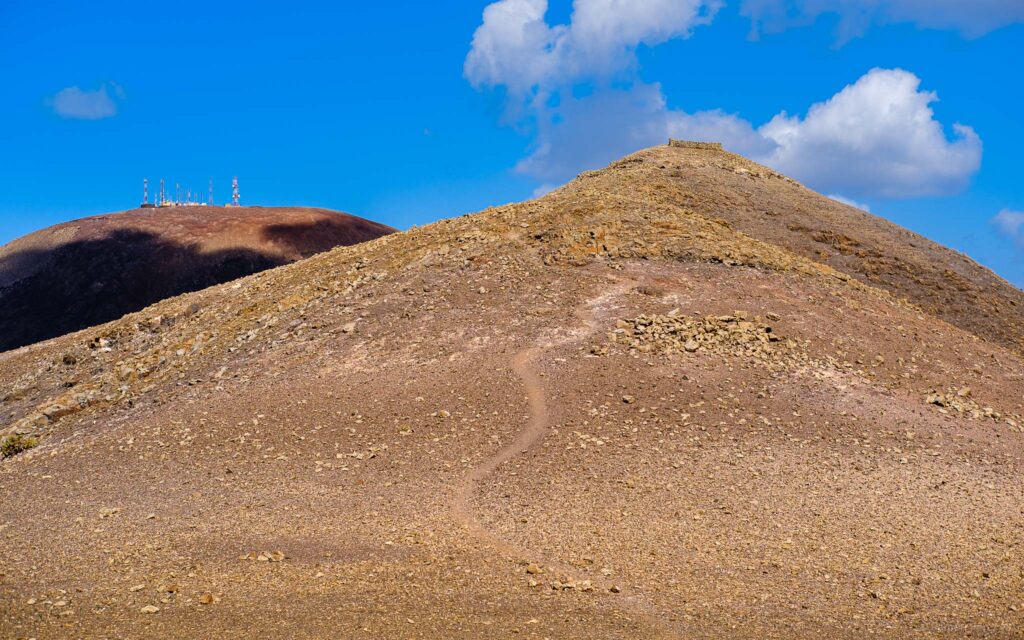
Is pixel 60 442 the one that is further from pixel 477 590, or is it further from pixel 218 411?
pixel 477 590

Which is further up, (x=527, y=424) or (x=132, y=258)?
(x=132, y=258)

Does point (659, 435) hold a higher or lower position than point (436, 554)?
higher

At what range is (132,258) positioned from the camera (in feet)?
163

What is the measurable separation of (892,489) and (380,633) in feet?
27.0

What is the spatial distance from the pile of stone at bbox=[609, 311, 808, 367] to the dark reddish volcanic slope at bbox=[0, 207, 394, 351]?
36.4 meters

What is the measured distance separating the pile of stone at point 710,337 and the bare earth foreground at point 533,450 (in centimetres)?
6

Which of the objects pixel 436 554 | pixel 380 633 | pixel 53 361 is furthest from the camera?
pixel 53 361

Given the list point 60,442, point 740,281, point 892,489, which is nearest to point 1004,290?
point 740,281

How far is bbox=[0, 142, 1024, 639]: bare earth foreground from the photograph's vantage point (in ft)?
29.2

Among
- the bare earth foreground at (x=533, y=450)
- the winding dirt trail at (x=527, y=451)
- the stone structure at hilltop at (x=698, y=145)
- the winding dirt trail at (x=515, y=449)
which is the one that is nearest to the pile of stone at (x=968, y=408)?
the bare earth foreground at (x=533, y=450)

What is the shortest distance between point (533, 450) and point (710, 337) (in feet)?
17.6

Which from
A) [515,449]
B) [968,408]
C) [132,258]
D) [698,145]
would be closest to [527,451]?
[515,449]

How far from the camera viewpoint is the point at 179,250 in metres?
50.3

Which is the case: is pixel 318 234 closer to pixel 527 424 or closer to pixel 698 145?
pixel 698 145
